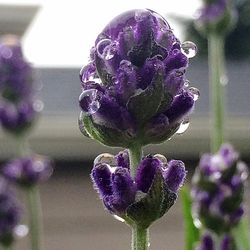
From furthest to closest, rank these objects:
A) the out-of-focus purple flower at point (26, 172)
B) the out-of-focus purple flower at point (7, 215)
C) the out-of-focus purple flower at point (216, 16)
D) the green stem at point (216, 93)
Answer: the out-of-focus purple flower at point (26, 172) → the out-of-focus purple flower at point (216, 16) → the out-of-focus purple flower at point (7, 215) → the green stem at point (216, 93)

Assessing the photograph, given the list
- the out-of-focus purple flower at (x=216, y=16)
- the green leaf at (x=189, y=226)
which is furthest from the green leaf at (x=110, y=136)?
the out-of-focus purple flower at (x=216, y=16)

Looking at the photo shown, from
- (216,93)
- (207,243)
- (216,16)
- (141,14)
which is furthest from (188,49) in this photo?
(216,16)

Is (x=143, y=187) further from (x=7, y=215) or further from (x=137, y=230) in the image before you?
(x=7, y=215)

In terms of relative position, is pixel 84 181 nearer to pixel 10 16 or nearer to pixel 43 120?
pixel 43 120

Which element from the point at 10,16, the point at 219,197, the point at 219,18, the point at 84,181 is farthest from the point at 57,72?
the point at 219,197

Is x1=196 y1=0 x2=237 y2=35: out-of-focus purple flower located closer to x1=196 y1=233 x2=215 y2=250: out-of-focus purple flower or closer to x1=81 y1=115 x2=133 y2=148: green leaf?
x1=196 y1=233 x2=215 y2=250: out-of-focus purple flower

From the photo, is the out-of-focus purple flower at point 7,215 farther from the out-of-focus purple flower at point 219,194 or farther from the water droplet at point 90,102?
the water droplet at point 90,102

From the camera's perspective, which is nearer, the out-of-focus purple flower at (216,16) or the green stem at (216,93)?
the green stem at (216,93)
